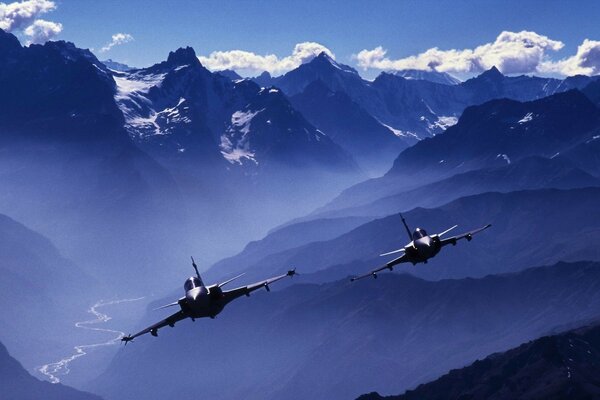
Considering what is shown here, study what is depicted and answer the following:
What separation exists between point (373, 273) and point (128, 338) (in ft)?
92.0

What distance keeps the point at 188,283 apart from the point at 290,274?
14455 mm

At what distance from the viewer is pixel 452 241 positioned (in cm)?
9431

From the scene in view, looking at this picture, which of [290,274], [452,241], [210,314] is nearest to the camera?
[290,274]

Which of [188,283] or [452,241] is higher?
[188,283]

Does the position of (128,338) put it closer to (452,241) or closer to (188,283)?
(188,283)

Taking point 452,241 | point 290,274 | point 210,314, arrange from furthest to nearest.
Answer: point 452,241, point 210,314, point 290,274

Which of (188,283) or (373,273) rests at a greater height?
(188,283)

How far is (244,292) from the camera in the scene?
81500 millimetres

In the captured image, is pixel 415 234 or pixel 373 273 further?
pixel 415 234

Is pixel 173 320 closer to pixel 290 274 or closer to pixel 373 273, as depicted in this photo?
pixel 290 274

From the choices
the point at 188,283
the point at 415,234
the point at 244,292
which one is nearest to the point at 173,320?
the point at 188,283

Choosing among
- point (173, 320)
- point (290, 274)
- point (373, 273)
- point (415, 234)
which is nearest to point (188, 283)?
point (173, 320)

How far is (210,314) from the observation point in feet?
270

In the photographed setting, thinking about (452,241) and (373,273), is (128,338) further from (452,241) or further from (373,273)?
(452,241)
